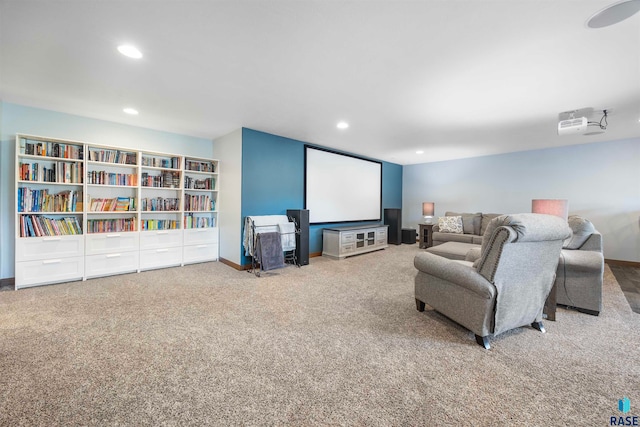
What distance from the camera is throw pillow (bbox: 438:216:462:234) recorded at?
5.96 m

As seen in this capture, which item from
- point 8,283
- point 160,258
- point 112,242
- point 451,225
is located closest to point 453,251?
point 451,225

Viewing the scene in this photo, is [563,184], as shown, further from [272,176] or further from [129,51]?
[129,51]

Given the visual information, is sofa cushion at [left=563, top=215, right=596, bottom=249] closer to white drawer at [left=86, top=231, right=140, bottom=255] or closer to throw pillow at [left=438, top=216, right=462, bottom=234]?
throw pillow at [left=438, top=216, right=462, bottom=234]

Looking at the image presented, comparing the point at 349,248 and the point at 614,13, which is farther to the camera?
the point at 349,248

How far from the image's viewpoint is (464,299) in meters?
2.08

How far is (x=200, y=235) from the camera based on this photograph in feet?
15.2

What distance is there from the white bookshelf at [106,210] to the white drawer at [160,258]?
1 centimetres

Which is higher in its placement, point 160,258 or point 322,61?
point 322,61

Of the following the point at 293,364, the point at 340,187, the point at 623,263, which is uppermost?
the point at 340,187

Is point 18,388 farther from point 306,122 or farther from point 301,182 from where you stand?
point 301,182

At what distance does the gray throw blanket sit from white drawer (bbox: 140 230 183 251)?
1611 millimetres

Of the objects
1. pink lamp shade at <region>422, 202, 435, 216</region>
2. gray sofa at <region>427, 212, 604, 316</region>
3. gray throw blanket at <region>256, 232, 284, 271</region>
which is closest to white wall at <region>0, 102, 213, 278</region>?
gray throw blanket at <region>256, 232, 284, 271</region>

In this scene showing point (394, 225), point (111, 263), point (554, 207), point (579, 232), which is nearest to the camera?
point (579, 232)

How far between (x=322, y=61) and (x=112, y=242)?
3994 millimetres
